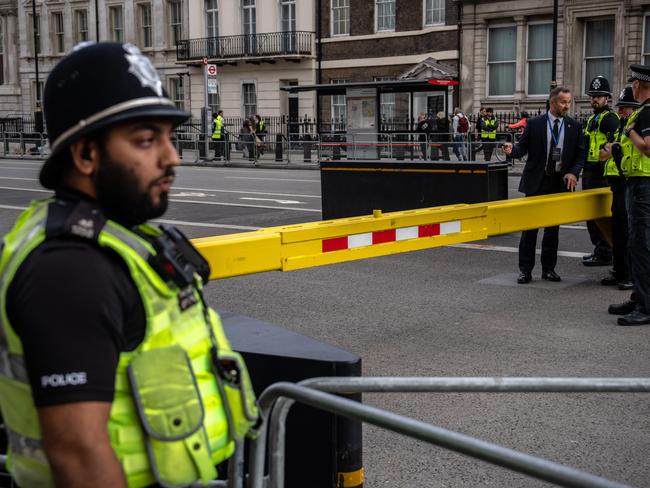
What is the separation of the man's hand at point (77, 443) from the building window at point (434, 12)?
35575 millimetres

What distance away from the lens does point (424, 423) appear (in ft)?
6.57

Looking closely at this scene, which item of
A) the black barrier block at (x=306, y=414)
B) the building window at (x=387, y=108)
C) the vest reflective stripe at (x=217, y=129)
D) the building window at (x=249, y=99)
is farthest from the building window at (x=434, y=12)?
the black barrier block at (x=306, y=414)

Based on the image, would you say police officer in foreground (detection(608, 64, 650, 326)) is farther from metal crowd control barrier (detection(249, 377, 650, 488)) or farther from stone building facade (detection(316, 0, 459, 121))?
stone building facade (detection(316, 0, 459, 121))

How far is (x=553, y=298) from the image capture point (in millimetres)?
8453

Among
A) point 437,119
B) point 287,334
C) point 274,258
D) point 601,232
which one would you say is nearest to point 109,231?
point 287,334

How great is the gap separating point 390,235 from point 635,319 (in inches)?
80.8

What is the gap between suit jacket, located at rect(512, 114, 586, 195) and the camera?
30.3 feet

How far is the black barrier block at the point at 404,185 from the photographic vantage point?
476 inches

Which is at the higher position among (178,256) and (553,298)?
(178,256)

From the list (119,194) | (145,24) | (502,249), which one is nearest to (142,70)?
(119,194)

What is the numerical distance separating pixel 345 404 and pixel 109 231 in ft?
2.27

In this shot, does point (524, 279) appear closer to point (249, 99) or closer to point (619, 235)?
point (619, 235)

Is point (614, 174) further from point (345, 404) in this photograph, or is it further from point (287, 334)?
point (345, 404)

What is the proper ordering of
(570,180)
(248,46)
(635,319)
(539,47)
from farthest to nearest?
1. (248,46)
2. (539,47)
3. (570,180)
4. (635,319)
